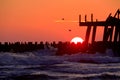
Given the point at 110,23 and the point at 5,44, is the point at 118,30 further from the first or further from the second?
the point at 5,44

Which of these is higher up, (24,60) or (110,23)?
(110,23)

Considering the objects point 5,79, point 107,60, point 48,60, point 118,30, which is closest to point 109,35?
point 118,30

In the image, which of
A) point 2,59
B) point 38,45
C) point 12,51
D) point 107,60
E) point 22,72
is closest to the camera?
point 22,72

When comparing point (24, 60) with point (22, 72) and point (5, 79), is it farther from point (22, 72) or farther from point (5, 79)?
point (5, 79)

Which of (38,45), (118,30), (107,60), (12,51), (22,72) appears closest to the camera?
(22,72)

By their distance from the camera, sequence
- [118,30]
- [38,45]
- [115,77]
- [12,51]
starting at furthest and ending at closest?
[38,45]
[12,51]
[118,30]
[115,77]

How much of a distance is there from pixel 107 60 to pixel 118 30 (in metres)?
3.31

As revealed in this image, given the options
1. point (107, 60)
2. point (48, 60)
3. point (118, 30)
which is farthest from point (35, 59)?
point (118, 30)

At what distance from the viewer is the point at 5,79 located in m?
19.4

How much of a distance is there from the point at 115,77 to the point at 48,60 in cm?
1172

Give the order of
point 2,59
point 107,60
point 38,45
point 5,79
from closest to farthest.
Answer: point 5,79
point 2,59
point 107,60
point 38,45

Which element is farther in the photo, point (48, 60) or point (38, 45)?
point (38, 45)

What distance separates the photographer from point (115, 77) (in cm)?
2062

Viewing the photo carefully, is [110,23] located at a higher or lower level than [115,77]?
higher
